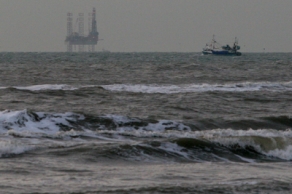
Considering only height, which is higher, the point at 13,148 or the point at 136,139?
the point at 13,148

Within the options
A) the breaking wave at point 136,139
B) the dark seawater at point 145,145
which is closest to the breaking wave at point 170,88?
the dark seawater at point 145,145

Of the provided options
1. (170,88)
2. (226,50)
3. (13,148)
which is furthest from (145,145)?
(226,50)

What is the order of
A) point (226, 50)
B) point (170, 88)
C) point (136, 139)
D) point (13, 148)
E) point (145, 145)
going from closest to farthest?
point (13, 148) < point (145, 145) < point (136, 139) < point (170, 88) < point (226, 50)

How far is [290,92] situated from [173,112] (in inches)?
449

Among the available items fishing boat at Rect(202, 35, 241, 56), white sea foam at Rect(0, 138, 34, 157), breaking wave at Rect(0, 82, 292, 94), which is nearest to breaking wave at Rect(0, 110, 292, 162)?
white sea foam at Rect(0, 138, 34, 157)

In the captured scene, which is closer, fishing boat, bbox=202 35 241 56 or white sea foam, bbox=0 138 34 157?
white sea foam, bbox=0 138 34 157

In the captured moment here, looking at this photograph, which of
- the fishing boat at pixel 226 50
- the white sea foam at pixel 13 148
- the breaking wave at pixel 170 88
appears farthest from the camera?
the fishing boat at pixel 226 50

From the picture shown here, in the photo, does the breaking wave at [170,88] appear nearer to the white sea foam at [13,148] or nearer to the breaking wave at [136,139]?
the breaking wave at [136,139]

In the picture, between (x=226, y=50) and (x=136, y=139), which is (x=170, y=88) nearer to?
(x=136, y=139)

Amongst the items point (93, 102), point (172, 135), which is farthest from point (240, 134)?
point (93, 102)

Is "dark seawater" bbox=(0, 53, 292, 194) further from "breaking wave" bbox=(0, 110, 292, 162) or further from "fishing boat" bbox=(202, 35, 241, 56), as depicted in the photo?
"fishing boat" bbox=(202, 35, 241, 56)

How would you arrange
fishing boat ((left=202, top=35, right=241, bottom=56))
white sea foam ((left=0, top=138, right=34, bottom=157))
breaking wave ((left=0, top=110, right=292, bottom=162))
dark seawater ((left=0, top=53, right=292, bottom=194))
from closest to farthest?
dark seawater ((left=0, top=53, right=292, bottom=194)), white sea foam ((left=0, top=138, right=34, bottom=157)), breaking wave ((left=0, top=110, right=292, bottom=162)), fishing boat ((left=202, top=35, right=241, bottom=56))

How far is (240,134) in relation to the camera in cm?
1623

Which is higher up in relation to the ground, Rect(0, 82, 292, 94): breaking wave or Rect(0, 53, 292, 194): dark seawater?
Rect(0, 53, 292, 194): dark seawater
